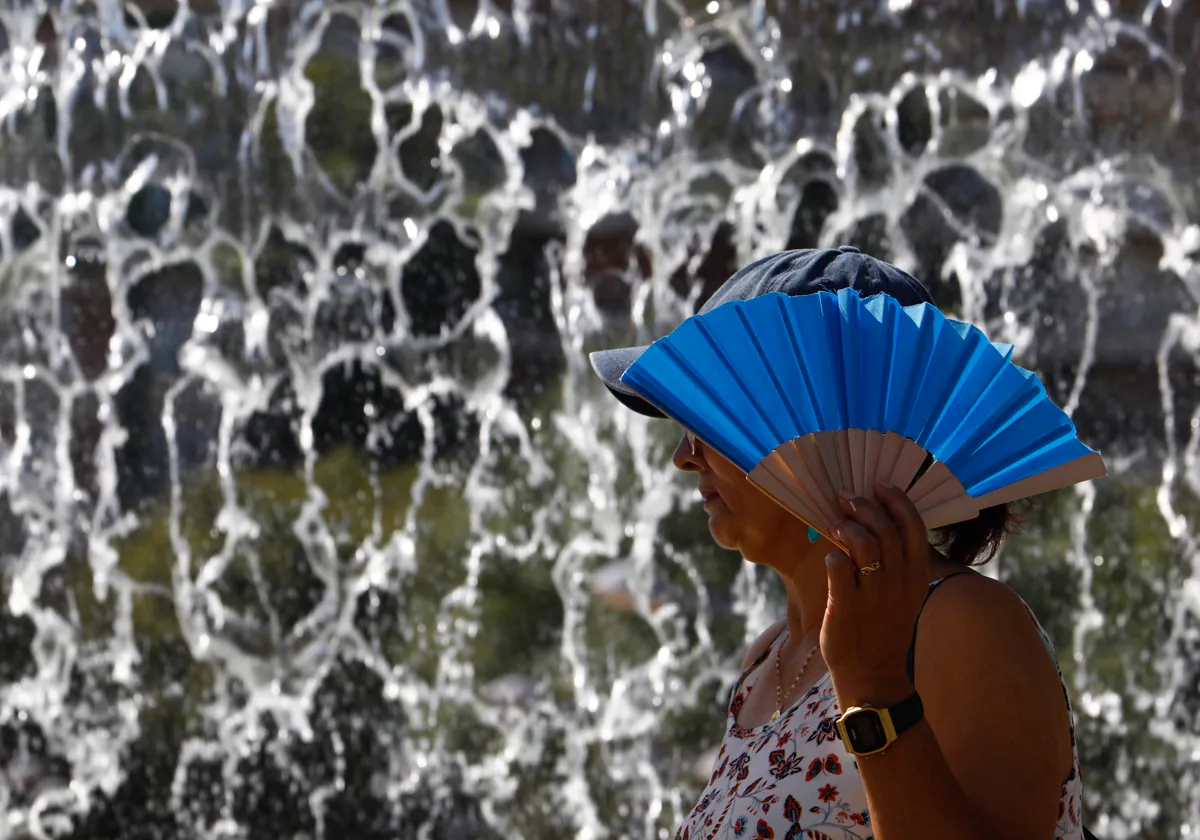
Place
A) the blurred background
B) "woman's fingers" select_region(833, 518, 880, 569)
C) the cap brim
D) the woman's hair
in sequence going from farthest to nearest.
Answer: the blurred background
the cap brim
the woman's hair
"woman's fingers" select_region(833, 518, 880, 569)

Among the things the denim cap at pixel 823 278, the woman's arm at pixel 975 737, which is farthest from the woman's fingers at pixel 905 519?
the denim cap at pixel 823 278

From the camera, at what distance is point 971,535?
138 centimetres

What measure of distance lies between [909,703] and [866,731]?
0.04 metres

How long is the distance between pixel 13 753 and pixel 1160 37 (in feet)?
14.5

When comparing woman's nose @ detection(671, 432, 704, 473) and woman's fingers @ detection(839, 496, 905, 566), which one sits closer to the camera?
woman's fingers @ detection(839, 496, 905, 566)

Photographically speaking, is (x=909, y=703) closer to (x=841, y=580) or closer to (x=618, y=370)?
(x=841, y=580)

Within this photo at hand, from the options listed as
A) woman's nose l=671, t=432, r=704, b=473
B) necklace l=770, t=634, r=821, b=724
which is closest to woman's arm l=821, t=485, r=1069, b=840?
necklace l=770, t=634, r=821, b=724

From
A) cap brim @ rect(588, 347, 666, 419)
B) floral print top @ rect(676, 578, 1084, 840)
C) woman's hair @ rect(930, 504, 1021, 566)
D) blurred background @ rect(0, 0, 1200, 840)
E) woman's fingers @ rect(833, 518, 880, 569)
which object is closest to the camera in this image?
woman's fingers @ rect(833, 518, 880, 569)

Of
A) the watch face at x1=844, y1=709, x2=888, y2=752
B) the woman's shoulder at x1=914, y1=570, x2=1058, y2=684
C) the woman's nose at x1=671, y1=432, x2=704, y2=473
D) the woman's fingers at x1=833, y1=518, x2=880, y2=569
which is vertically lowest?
the watch face at x1=844, y1=709, x2=888, y2=752

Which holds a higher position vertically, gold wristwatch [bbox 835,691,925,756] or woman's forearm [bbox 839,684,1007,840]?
gold wristwatch [bbox 835,691,925,756]

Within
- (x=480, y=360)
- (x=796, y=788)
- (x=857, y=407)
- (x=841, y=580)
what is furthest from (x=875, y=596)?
(x=480, y=360)

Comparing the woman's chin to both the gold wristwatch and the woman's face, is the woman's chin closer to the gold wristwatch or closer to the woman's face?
the woman's face

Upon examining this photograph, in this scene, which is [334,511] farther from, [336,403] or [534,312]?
[534,312]

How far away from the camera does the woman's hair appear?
138cm
